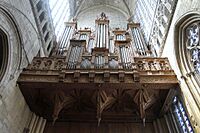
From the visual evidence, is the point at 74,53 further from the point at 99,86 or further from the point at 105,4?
the point at 105,4

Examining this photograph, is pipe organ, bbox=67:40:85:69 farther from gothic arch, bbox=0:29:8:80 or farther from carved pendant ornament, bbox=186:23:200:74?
carved pendant ornament, bbox=186:23:200:74

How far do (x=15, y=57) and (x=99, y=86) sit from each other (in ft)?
9.93

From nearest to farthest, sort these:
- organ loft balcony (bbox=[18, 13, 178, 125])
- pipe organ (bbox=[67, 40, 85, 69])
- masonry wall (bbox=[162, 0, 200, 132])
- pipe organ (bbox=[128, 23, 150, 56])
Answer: masonry wall (bbox=[162, 0, 200, 132]) → organ loft balcony (bbox=[18, 13, 178, 125]) → pipe organ (bbox=[67, 40, 85, 69]) → pipe organ (bbox=[128, 23, 150, 56])

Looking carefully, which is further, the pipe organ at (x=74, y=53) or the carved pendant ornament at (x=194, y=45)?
the pipe organ at (x=74, y=53)

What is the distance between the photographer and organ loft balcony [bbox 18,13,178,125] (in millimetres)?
7695

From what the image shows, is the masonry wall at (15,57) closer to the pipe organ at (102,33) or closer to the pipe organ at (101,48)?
the pipe organ at (101,48)

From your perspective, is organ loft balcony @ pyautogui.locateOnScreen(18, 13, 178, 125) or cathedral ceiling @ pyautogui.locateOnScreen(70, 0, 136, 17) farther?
cathedral ceiling @ pyautogui.locateOnScreen(70, 0, 136, 17)

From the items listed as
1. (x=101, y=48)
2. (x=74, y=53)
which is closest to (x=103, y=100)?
(x=101, y=48)

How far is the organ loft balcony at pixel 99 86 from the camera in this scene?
25.2ft

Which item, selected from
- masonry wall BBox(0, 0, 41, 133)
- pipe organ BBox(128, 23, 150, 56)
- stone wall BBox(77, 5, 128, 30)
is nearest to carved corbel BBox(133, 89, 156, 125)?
pipe organ BBox(128, 23, 150, 56)

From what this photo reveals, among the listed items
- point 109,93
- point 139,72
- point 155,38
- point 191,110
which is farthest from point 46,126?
point 155,38

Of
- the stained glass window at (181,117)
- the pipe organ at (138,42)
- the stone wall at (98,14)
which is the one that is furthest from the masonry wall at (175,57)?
the stone wall at (98,14)

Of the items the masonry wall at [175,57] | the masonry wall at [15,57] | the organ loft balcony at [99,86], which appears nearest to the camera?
the masonry wall at [175,57]

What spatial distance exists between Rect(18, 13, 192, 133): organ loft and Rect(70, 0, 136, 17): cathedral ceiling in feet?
26.1
